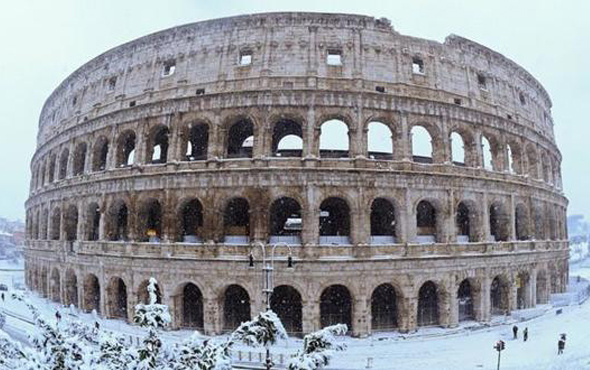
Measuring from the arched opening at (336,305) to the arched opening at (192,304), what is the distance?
712 centimetres

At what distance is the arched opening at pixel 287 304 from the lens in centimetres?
2375

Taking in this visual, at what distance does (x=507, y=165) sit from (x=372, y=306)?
43.2 ft

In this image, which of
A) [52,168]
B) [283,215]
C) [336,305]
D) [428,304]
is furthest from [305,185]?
[52,168]

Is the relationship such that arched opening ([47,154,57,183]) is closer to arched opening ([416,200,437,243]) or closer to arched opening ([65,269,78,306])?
arched opening ([65,269,78,306])

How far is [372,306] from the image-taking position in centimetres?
2470

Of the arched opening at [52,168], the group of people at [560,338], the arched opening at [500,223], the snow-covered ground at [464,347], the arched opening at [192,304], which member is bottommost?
the snow-covered ground at [464,347]

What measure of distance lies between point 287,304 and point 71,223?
57.8 ft

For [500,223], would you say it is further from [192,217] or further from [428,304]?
[192,217]

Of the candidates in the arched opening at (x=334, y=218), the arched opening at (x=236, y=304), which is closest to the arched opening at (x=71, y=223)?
the arched opening at (x=236, y=304)

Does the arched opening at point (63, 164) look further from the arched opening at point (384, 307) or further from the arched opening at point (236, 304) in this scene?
the arched opening at point (384, 307)

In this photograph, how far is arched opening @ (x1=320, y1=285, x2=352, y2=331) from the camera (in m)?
24.0

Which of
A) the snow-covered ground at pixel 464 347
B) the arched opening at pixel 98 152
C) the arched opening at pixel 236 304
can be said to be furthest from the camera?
the arched opening at pixel 98 152

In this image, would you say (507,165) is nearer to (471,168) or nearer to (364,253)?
(471,168)

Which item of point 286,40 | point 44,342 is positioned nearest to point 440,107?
point 286,40
